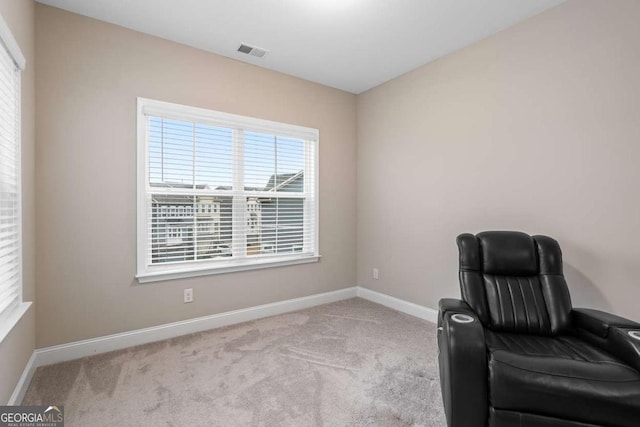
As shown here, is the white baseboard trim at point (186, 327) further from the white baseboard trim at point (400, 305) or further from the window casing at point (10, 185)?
the window casing at point (10, 185)

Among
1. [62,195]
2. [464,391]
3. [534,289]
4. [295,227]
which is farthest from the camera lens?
[295,227]

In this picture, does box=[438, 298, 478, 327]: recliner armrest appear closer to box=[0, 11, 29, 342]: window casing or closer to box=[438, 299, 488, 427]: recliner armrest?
box=[438, 299, 488, 427]: recliner armrest

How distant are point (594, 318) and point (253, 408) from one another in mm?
2074

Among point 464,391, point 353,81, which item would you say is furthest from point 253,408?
point 353,81

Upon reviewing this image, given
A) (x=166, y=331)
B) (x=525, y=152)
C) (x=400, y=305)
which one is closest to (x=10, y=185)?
(x=166, y=331)

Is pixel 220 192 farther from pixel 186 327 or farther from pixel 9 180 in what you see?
pixel 9 180

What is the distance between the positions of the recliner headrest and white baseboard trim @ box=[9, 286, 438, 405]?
49.1 inches

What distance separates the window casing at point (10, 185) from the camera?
172 centimetres

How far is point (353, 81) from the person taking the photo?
371 centimetres

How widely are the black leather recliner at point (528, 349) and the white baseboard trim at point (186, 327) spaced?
4.08ft

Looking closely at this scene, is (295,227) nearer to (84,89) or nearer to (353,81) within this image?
(353,81)

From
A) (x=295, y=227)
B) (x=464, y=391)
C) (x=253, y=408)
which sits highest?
(x=295, y=227)

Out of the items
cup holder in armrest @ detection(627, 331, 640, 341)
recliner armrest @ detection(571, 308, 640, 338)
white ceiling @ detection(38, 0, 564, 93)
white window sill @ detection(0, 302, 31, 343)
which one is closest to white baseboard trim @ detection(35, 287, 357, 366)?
white window sill @ detection(0, 302, 31, 343)

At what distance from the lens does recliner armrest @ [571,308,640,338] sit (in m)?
1.64
